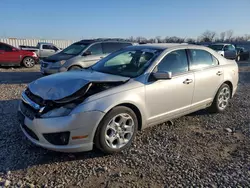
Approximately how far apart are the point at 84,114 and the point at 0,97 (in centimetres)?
444

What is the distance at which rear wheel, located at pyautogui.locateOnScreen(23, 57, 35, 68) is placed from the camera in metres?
13.4

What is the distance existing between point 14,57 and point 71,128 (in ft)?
38.5

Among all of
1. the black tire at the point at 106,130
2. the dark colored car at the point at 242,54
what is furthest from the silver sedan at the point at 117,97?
the dark colored car at the point at 242,54

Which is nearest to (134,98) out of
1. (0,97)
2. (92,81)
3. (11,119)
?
(92,81)

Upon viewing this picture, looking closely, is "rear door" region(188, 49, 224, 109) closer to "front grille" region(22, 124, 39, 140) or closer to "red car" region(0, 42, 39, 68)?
"front grille" region(22, 124, 39, 140)

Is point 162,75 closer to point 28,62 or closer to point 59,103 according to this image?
point 59,103

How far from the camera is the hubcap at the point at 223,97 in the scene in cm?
514

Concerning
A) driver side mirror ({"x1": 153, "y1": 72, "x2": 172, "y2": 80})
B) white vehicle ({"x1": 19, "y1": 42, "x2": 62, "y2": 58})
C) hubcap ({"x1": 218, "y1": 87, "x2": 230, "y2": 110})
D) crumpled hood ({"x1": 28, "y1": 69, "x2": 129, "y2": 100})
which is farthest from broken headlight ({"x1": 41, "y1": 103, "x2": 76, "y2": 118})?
white vehicle ({"x1": 19, "y1": 42, "x2": 62, "y2": 58})

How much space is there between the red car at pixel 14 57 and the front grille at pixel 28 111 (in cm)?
1070

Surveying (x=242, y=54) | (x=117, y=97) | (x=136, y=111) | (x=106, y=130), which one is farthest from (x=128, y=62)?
(x=242, y=54)

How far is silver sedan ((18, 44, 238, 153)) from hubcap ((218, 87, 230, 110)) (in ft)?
1.29

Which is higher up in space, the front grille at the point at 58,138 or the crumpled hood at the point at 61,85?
the crumpled hood at the point at 61,85

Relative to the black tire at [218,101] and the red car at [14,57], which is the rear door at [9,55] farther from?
the black tire at [218,101]

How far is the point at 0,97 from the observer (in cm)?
627
